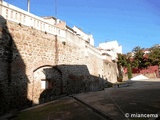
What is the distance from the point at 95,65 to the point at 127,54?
67.6 feet

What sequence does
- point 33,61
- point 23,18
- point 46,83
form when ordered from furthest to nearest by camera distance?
point 46,83
point 33,61
point 23,18

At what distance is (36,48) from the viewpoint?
34.9ft

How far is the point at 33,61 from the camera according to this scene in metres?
10.2

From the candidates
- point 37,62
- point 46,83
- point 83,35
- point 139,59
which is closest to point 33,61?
point 37,62

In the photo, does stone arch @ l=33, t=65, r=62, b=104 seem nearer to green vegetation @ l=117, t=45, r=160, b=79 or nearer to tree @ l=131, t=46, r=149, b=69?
green vegetation @ l=117, t=45, r=160, b=79

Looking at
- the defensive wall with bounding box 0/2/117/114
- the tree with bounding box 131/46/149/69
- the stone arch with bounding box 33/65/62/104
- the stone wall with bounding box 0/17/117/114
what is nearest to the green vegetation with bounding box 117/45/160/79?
the tree with bounding box 131/46/149/69

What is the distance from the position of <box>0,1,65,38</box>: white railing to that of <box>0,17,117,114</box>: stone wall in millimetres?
314

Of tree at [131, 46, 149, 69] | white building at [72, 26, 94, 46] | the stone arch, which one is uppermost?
white building at [72, 26, 94, 46]

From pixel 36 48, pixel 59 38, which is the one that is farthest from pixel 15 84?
pixel 59 38

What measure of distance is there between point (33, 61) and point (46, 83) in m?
2.08

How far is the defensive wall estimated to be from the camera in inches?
341

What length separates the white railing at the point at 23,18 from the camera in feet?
29.0

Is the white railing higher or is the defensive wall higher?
the white railing

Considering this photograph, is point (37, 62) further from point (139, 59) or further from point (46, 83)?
point (139, 59)
